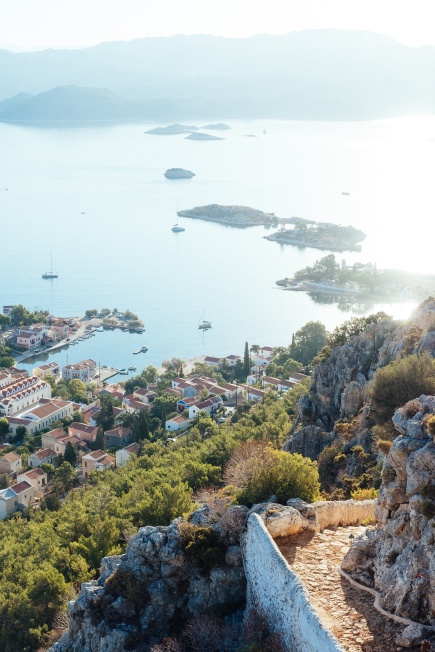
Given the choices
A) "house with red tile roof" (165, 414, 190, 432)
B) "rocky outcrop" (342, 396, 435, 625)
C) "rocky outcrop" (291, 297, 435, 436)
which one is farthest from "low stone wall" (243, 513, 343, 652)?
"house with red tile roof" (165, 414, 190, 432)

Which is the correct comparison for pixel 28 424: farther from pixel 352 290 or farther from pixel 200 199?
pixel 200 199

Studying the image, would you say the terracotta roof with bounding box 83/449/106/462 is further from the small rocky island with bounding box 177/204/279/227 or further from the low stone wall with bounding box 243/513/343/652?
the small rocky island with bounding box 177/204/279/227

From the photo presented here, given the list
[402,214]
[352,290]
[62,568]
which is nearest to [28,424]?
[62,568]

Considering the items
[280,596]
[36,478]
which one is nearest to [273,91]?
[36,478]

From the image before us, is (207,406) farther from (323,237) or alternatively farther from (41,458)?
(323,237)

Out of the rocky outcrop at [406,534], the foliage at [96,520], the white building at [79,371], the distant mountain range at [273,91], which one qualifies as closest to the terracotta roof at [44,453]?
the foliage at [96,520]

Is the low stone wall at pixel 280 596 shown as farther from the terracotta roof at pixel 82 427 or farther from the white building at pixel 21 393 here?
the white building at pixel 21 393

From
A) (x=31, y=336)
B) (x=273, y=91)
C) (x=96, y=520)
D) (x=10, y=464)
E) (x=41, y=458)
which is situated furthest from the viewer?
(x=273, y=91)

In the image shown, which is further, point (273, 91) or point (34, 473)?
point (273, 91)
